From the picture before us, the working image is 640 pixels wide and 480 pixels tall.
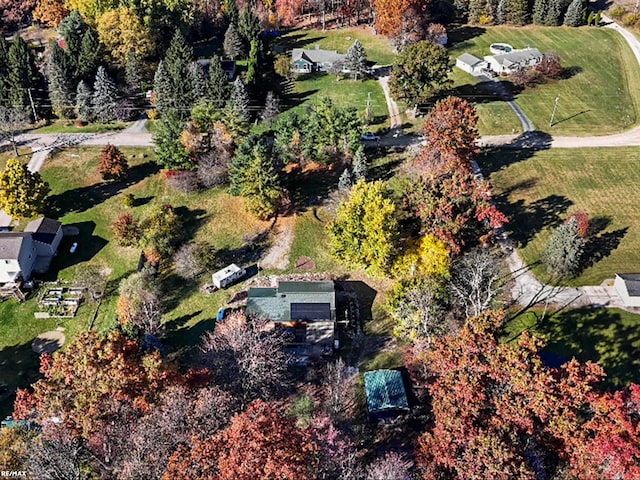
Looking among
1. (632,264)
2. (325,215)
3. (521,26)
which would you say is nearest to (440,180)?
(325,215)

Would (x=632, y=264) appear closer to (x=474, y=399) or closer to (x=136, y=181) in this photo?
(x=474, y=399)

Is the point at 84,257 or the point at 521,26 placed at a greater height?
the point at 521,26

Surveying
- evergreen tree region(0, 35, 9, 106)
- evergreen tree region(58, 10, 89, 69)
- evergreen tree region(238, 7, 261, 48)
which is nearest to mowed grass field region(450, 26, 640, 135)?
evergreen tree region(238, 7, 261, 48)

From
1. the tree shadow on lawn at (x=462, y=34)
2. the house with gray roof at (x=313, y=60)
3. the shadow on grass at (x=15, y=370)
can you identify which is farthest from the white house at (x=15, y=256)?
the tree shadow on lawn at (x=462, y=34)

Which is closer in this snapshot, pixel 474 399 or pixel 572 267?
pixel 474 399

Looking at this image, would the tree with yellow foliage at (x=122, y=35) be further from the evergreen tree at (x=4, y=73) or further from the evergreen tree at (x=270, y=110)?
the evergreen tree at (x=270, y=110)

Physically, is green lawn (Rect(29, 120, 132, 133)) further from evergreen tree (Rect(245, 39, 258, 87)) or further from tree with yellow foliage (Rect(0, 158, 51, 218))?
tree with yellow foliage (Rect(0, 158, 51, 218))
